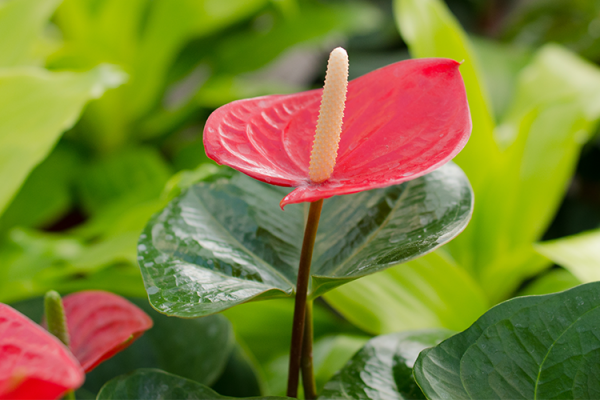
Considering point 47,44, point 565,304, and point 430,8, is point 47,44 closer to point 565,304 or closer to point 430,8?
point 430,8

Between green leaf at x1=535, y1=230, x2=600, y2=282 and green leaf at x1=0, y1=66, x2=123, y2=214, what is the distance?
49 cm

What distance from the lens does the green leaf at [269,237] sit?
267mm

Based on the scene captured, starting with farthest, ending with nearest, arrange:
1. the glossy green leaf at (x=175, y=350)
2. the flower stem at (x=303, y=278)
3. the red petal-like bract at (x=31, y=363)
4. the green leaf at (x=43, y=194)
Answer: the green leaf at (x=43, y=194), the glossy green leaf at (x=175, y=350), the flower stem at (x=303, y=278), the red petal-like bract at (x=31, y=363)

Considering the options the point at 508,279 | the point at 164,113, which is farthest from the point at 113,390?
the point at 164,113

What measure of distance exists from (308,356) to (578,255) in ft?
1.07

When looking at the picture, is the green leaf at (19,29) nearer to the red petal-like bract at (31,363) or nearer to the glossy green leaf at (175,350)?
the glossy green leaf at (175,350)

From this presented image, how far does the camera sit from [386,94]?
0.31 metres

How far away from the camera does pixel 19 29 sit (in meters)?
0.52

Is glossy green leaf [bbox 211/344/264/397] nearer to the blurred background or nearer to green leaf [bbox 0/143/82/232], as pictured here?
the blurred background

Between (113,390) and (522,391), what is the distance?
0.78ft

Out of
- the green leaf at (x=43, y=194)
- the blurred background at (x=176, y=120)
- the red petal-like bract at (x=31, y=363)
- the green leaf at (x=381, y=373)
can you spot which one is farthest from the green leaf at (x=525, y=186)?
the green leaf at (x=43, y=194)

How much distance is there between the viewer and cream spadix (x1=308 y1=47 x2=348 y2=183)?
277 mm

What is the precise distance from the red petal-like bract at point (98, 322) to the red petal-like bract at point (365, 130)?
0.50 feet

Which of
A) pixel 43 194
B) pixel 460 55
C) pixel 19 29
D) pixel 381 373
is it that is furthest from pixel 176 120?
pixel 381 373
